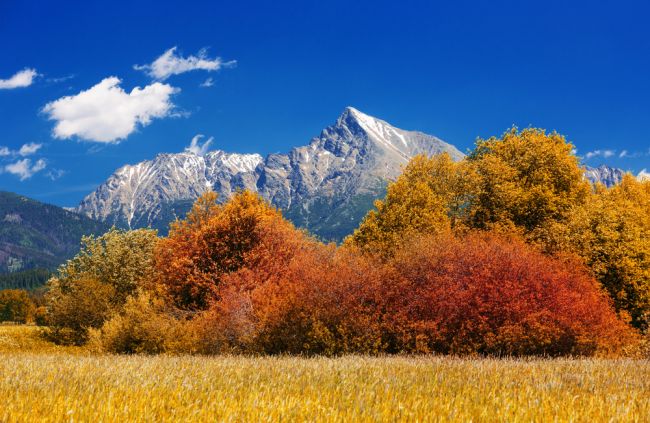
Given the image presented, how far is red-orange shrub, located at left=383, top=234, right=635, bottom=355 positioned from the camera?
69.9ft

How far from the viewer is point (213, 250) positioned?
37.6 m

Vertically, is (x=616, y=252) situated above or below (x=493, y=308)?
above

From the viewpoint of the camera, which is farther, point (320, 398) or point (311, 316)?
point (311, 316)

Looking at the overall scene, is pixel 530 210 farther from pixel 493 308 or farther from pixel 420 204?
pixel 493 308

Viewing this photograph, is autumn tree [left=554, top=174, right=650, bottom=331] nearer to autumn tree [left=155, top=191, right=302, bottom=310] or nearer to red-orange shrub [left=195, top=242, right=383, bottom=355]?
red-orange shrub [left=195, top=242, right=383, bottom=355]

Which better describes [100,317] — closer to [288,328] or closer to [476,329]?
[288,328]

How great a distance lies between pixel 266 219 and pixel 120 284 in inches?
806

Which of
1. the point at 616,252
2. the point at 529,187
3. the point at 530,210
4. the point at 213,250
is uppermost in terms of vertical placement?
the point at 529,187

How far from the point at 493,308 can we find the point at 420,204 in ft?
58.6

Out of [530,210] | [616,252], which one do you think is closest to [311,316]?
[616,252]

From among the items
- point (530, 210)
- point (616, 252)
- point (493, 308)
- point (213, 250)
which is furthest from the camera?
point (213, 250)

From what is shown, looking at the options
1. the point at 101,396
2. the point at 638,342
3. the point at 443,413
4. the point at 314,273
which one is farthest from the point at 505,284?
the point at 101,396

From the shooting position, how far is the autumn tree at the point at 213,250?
36.5 metres

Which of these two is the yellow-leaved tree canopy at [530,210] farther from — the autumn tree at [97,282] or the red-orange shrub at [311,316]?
the autumn tree at [97,282]
